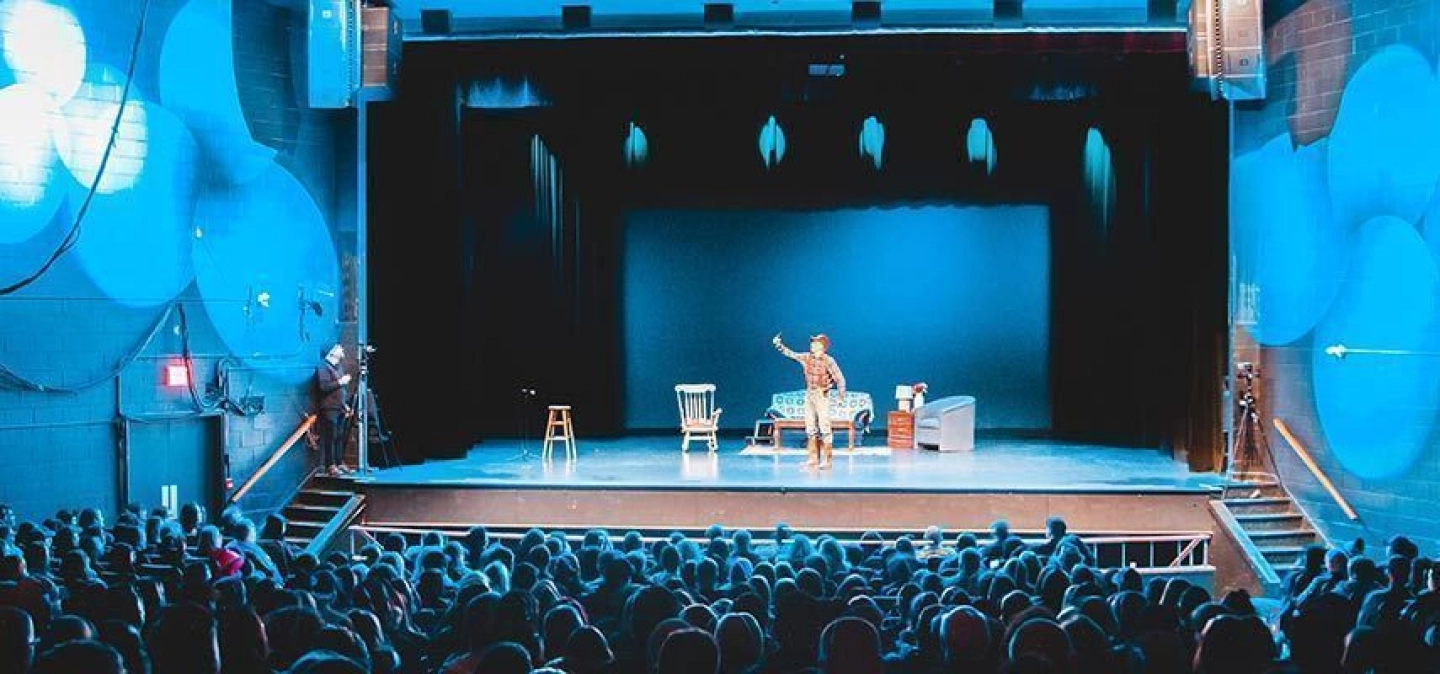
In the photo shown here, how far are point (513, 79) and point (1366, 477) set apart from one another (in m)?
7.99

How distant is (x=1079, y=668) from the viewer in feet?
14.7

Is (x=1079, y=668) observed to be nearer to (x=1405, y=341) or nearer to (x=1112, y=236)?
(x=1405, y=341)

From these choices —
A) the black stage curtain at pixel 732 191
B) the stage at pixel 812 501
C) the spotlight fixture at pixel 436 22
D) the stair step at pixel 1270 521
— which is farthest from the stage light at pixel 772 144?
the stair step at pixel 1270 521

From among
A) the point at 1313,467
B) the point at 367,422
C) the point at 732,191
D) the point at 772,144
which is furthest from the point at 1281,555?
the point at 367,422

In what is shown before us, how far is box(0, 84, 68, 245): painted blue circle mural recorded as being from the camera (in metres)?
10.1

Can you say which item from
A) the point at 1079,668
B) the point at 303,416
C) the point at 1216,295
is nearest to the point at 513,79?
the point at 303,416

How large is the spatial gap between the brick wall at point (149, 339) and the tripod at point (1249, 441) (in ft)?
26.4

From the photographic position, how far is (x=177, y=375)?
11.7 m

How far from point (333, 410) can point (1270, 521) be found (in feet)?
26.3

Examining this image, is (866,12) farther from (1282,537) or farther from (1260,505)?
(1282,537)

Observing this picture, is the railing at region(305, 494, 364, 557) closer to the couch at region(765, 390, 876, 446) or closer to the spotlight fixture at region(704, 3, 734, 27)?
the couch at region(765, 390, 876, 446)

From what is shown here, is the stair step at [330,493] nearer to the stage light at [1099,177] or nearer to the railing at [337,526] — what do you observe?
the railing at [337,526]

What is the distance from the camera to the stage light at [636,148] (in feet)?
53.6

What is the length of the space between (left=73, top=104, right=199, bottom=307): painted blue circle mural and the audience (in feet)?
10.6
